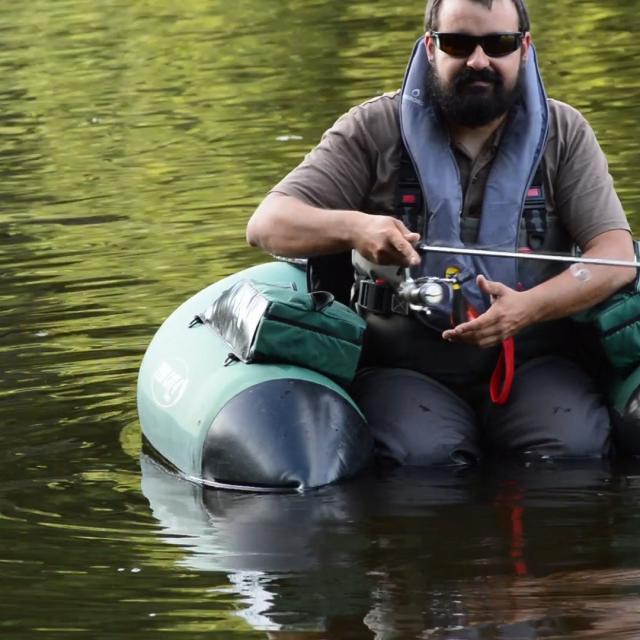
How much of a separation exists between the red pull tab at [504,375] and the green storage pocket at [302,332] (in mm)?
398

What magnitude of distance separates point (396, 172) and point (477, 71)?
1.19ft

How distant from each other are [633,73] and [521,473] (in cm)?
765

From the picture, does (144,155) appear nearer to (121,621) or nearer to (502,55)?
(502,55)

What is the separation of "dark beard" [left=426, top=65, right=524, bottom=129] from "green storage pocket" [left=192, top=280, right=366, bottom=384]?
62cm

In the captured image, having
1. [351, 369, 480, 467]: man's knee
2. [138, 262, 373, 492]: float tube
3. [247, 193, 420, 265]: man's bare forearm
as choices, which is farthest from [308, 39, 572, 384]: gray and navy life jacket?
[138, 262, 373, 492]: float tube

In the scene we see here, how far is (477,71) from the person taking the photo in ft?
16.3

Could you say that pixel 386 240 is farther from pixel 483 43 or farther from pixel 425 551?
pixel 425 551

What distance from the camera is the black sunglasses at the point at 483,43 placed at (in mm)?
4977

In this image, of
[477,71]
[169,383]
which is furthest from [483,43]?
[169,383]

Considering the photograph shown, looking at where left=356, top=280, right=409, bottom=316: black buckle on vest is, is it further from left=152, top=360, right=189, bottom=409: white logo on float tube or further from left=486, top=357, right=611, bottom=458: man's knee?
left=152, top=360, right=189, bottom=409: white logo on float tube

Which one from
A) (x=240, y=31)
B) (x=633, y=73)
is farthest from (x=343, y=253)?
(x=240, y=31)

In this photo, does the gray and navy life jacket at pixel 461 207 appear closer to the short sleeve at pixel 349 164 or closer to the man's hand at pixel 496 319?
the short sleeve at pixel 349 164

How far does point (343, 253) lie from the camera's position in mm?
5312

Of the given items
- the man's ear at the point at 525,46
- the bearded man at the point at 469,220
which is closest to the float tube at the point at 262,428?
the bearded man at the point at 469,220
